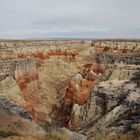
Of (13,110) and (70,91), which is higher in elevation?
(13,110)

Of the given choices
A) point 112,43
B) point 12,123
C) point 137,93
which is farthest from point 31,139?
point 112,43

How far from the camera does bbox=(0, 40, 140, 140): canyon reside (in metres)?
15.2

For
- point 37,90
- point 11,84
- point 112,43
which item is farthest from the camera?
point 112,43

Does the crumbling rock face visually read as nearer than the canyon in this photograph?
Yes

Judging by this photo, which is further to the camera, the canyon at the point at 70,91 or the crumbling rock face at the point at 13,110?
the canyon at the point at 70,91

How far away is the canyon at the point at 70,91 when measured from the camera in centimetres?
1525

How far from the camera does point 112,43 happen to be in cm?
6562

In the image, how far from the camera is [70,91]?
147 ft

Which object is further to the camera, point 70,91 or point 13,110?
point 70,91

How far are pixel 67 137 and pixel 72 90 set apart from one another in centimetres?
3341

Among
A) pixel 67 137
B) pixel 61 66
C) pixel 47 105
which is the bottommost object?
pixel 47 105

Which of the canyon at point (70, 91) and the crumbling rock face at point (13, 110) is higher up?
the crumbling rock face at point (13, 110)

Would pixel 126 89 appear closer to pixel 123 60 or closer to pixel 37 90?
pixel 123 60

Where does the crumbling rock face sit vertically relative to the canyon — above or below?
above
